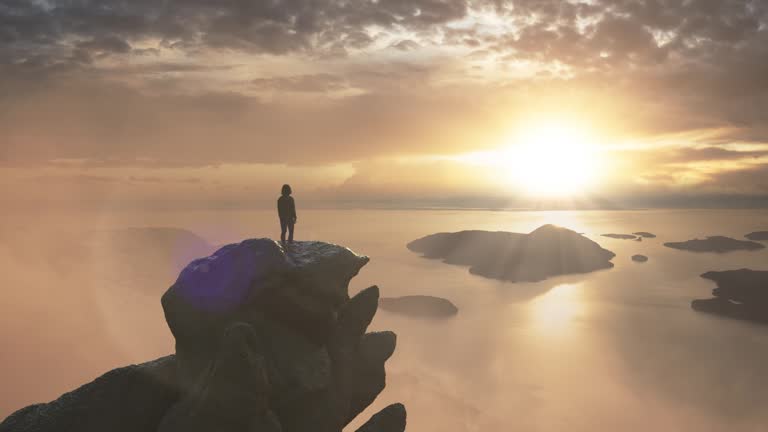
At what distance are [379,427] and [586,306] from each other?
568ft

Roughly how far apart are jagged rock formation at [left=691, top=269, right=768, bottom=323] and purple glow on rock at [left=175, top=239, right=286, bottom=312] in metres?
158

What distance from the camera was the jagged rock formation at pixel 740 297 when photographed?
133875 millimetres

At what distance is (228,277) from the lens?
20406 mm

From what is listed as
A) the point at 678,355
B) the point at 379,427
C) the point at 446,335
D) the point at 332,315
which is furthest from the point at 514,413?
the point at 332,315

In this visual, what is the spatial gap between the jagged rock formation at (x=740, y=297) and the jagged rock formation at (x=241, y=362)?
15441 cm

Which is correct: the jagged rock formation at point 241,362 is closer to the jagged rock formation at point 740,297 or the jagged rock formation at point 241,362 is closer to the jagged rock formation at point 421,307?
the jagged rock formation at point 421,307

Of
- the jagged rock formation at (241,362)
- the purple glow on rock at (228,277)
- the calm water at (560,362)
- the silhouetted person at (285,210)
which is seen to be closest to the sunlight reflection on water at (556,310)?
the calm water at (560,362)

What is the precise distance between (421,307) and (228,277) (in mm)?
144145

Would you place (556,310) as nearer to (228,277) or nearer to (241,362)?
(228,277)

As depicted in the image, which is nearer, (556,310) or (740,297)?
(740,297)

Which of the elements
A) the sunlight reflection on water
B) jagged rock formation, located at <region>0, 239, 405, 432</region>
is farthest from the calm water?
jagged rock formation, located at <region>0, 239, 405, 432</region>

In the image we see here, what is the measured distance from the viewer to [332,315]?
23.1m

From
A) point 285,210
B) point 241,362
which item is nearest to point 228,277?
point 241,362

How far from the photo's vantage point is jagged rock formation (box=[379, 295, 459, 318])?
15838 cm
